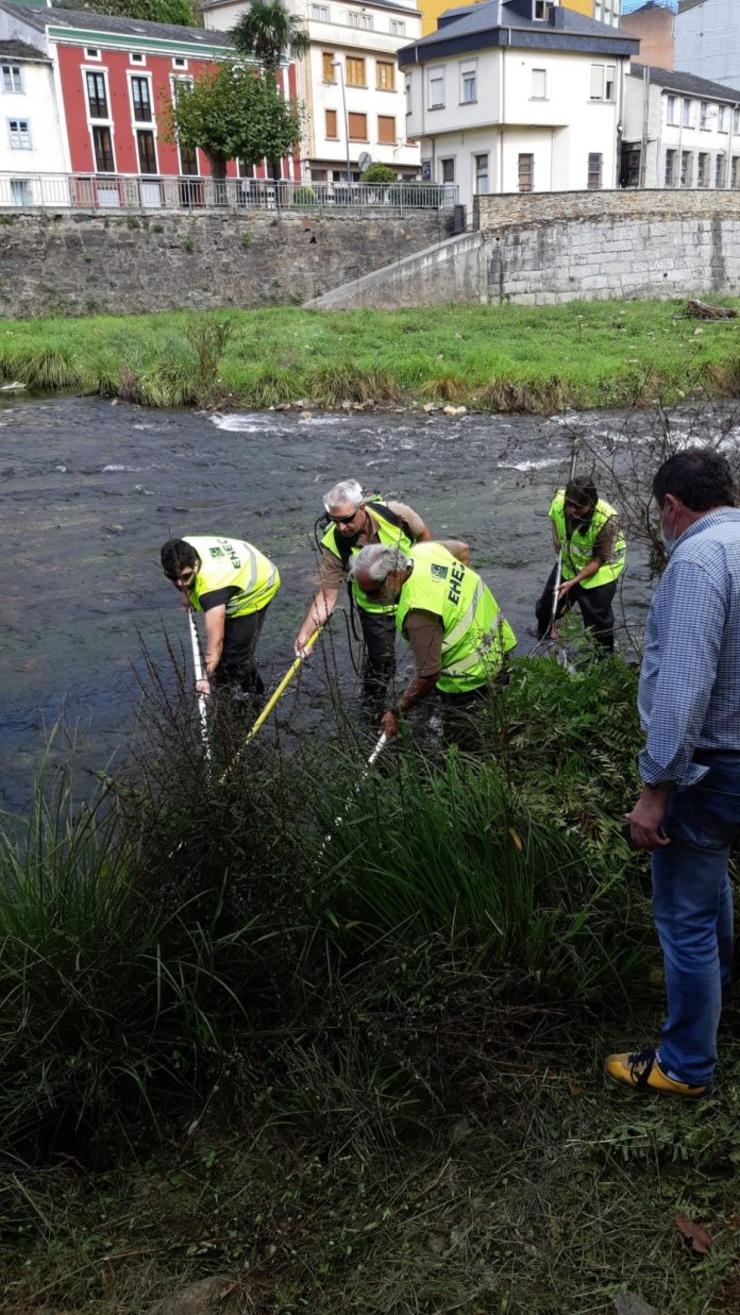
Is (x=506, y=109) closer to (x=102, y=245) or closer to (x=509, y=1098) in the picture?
(x=102, y=245)

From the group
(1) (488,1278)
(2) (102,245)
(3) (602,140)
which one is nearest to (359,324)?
(2) (102,245)

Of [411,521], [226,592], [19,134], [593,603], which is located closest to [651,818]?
[226,592]

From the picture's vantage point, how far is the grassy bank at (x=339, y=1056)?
2.91 meters

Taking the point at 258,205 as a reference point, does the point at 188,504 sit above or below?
below

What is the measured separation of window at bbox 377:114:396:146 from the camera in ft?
204

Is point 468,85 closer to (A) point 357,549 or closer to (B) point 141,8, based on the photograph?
(B) point 141,8

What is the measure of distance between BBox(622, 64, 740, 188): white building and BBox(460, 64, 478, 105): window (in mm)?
9354

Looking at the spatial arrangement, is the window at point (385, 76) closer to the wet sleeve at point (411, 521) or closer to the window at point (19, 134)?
the window at point (19, 134)

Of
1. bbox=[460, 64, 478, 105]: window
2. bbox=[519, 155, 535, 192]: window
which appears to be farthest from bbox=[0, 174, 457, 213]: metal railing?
bbox=[460, 64, 478, 105]: window

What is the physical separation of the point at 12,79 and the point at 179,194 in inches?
610

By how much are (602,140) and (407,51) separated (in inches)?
414

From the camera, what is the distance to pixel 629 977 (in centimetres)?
386

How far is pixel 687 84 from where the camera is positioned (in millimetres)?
57812

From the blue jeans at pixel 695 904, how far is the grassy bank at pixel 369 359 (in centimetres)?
1359
